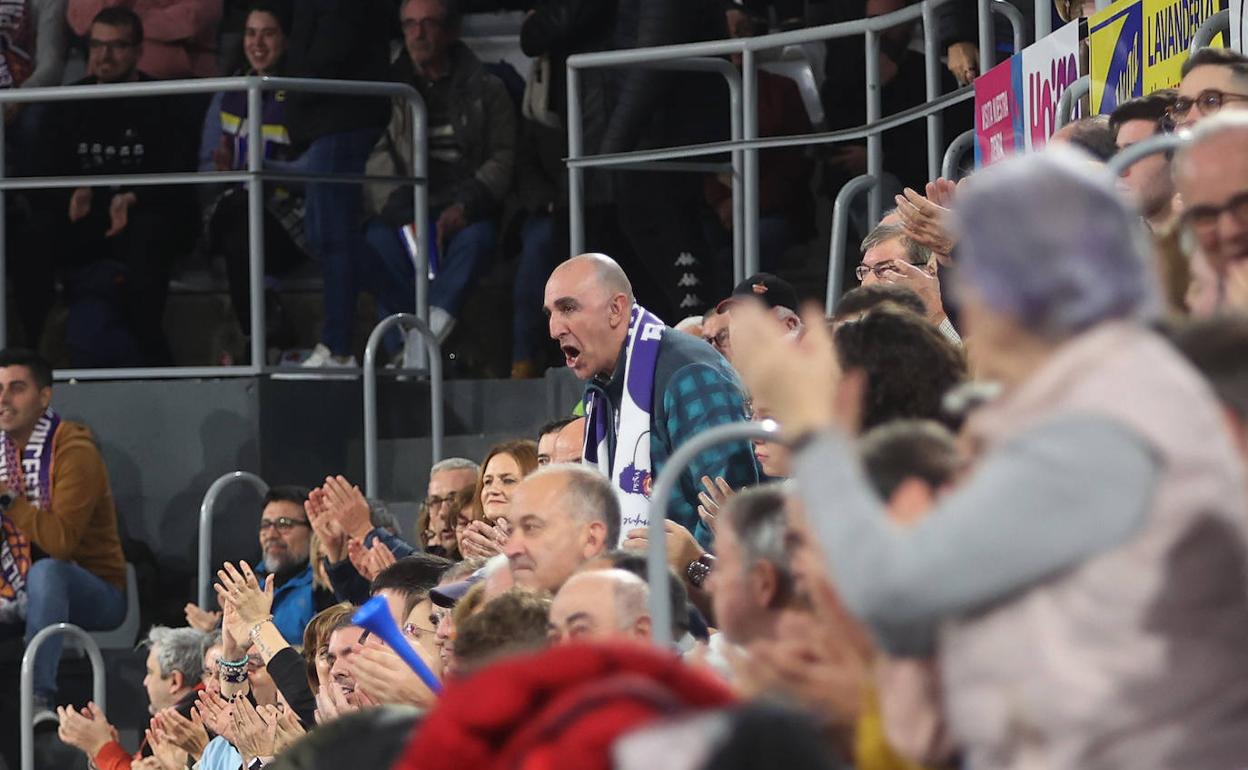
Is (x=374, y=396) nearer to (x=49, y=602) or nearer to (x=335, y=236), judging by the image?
(x=335, y=236)

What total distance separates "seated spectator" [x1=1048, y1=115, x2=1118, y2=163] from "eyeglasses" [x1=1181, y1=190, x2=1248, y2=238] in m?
1.66

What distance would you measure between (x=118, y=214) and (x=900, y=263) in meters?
5.20

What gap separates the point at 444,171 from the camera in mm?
9750

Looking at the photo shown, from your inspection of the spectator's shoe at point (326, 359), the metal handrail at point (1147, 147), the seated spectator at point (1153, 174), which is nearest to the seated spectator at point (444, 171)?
the spectator's shoe at point (326, 359)

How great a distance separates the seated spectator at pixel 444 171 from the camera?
9.43m

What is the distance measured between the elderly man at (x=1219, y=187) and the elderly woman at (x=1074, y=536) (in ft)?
2.07

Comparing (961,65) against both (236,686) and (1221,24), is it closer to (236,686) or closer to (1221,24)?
(1221,24)

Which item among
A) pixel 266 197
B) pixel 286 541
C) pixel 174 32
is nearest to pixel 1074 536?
pixel 286 541

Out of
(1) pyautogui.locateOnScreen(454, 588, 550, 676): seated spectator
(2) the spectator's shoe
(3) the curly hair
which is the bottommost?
(1) pyautogui.locateOnScreen(454, 588, 550, 676): seated spectator

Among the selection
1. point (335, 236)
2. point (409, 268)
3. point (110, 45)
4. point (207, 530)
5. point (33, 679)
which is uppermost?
point (110, 45)

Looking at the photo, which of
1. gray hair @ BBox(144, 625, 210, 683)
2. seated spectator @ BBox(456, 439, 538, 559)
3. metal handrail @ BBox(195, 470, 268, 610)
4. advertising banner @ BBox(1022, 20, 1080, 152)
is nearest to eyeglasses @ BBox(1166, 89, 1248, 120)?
advertising banner @ BBox(1022, 20, 1080, 152)

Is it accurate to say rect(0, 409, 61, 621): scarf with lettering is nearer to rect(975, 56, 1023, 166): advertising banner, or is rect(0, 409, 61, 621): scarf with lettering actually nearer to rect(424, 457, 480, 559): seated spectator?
rect(424, 457, 480, 559): seated spectator

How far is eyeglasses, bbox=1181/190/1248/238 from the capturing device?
287 centimetres

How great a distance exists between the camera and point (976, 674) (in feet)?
7.36
